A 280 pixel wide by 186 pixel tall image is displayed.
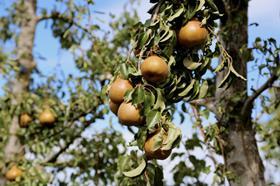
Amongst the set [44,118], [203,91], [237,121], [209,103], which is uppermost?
[203,91]

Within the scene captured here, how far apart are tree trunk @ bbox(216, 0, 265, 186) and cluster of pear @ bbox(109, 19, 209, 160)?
128 centimetres

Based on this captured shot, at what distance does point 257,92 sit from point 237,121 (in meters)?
0.23

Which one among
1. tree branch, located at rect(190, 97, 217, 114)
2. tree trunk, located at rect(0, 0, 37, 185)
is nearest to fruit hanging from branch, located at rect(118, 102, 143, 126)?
tree branch, located at rect(190, 97, 217, 114)

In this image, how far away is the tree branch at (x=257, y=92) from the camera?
2.65 m

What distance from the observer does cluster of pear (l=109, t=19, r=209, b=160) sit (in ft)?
4.41

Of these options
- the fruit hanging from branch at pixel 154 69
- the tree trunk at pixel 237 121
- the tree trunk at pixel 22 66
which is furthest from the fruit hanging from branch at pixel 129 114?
the tree trunk at pixel 22 66

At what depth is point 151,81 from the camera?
4.55ft

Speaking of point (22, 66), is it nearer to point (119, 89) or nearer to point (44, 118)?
point (44, 118)

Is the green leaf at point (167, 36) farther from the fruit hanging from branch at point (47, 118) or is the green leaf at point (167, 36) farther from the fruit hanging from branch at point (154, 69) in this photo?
the fruit hanging from branch at point (47, 118)

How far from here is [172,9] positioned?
1.52 m

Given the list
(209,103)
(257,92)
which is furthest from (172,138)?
(209,103)

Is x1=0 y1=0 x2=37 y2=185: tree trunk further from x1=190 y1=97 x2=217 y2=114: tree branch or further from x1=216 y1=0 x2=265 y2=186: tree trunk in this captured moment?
x1=216 y1=0 x2=265 y2=186: tree trunk

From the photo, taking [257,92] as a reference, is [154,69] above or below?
above

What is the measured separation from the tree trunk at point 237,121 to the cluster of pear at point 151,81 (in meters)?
1.28
